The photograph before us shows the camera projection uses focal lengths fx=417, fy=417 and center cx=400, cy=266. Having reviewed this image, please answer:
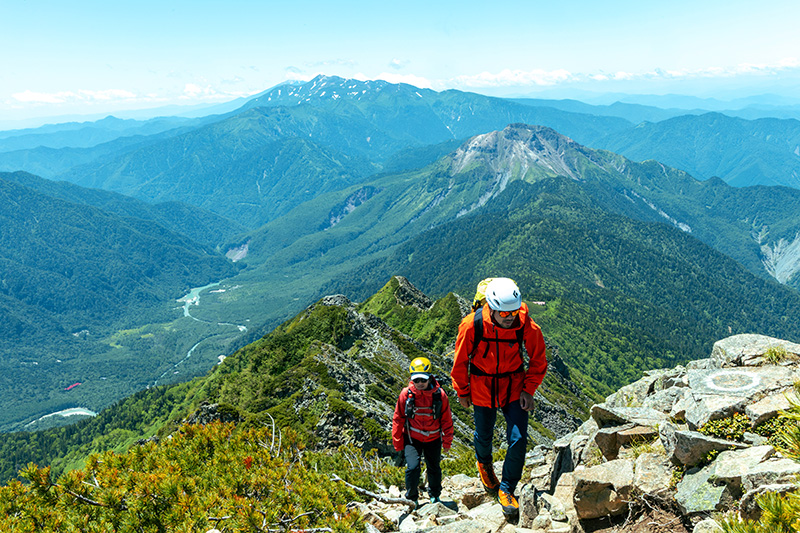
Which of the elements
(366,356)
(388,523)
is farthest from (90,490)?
(366,356)

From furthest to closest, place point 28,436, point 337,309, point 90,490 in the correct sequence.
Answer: point 28,436, point 337,309, point 90,490

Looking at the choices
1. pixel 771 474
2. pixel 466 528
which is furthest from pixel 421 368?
pixel 771 474

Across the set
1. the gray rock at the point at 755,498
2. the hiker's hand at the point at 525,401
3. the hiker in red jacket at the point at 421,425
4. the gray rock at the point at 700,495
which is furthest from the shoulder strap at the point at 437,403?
the gray rock at the point at 755,498

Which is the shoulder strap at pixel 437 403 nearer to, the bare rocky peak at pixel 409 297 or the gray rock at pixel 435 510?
the gray rock at pixel 435 510

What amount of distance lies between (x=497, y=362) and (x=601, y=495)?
3.77 metres

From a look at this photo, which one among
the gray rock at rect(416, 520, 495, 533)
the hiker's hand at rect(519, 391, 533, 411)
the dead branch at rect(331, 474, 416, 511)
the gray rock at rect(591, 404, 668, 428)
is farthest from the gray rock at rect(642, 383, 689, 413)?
the dead branch at rect(331, 474, 416, 511)

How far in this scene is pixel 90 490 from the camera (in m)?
9.62

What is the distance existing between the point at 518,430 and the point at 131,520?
379 inches

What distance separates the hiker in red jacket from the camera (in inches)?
531

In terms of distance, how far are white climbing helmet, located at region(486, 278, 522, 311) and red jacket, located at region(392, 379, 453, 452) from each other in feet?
13.6

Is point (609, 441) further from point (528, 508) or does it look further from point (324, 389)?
point (324, 389)

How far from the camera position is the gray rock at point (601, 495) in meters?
9.31

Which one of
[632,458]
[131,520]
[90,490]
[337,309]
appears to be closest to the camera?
[131,520]

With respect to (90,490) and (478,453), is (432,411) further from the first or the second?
(90,490)
